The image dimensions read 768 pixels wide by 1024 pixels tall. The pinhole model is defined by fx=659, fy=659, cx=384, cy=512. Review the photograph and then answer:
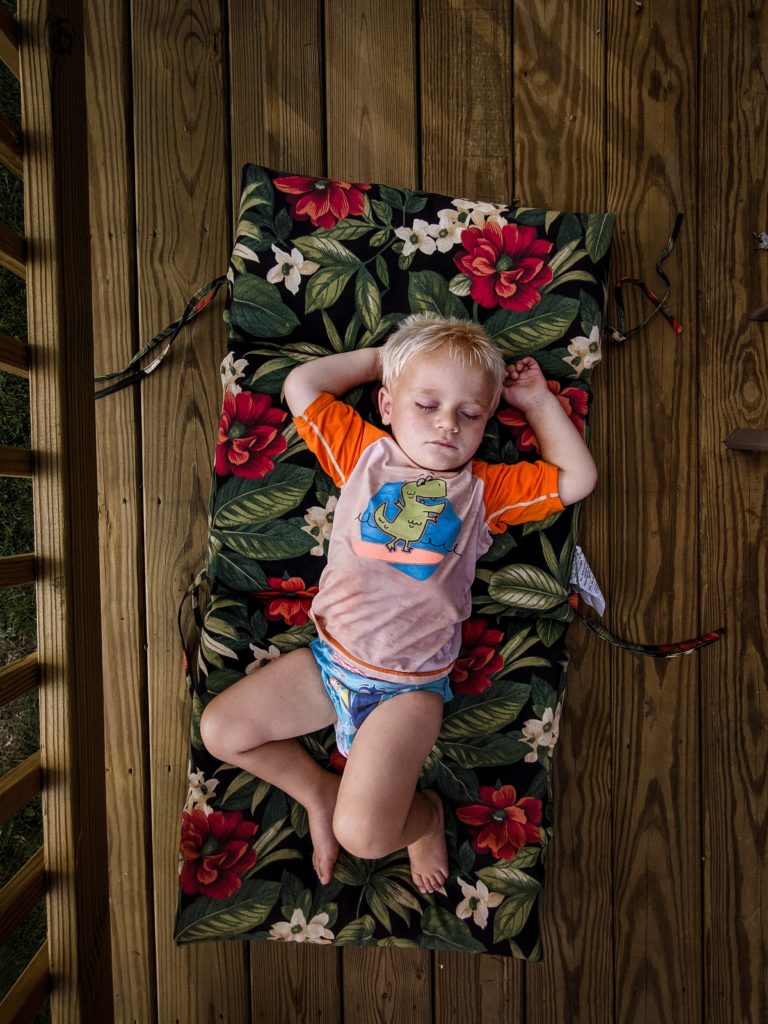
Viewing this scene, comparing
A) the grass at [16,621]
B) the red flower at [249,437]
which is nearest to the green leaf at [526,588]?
the red flower at [249,437]

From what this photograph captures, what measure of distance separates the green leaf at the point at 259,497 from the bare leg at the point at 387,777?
0.40 metres

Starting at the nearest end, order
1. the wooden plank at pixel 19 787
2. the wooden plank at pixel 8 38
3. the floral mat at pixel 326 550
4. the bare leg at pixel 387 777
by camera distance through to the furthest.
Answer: the wooden plank at pixel 8 38
the wooden plank at pixel 19 787
the bare leg at pixel 387 777
the floral mat at pixel 326 550

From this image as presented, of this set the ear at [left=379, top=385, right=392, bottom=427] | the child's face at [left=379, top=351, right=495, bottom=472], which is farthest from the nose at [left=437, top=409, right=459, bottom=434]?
the ear at [left=379, top=385, right=392, bottom=427]

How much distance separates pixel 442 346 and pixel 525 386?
0.63ft

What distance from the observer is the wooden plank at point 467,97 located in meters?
1.37

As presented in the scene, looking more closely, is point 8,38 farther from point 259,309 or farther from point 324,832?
point 324,832

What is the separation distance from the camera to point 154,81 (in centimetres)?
134

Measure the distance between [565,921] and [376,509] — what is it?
3.19 ft

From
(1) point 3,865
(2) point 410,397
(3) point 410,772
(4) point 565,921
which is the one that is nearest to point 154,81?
(2) point 410,397

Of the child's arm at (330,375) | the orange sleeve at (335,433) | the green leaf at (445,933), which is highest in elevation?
the child's arm at (330,375)

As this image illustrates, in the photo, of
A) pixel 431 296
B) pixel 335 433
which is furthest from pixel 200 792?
pixel 431 296

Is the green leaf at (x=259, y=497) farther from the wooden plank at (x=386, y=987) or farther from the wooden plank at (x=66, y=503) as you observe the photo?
the wooden plank at (x=386, y=987)

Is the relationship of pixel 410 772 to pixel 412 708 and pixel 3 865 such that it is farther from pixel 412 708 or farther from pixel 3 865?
pixel 3 865

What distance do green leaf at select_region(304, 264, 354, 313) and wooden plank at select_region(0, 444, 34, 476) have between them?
0.55m
